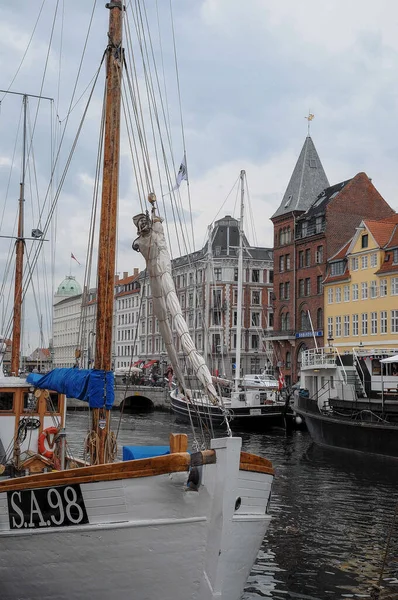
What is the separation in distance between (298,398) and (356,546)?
26810 mm

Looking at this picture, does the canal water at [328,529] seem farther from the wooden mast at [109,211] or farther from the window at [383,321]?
the window at [383,321]

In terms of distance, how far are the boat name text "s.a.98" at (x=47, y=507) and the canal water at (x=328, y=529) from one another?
464cm

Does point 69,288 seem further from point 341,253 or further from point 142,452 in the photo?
point 142,452

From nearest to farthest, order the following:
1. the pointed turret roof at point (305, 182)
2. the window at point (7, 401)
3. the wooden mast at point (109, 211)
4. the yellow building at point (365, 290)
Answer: the wooden mast at point (109, 211), the window at point (7, 401), the yellow building at point (365, 290), the pointed turret roof at point (305, 182)

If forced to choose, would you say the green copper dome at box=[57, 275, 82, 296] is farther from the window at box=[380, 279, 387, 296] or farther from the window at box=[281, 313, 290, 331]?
the window at box=[380, 279, 387, 296]

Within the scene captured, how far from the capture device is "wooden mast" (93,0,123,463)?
42.0ft

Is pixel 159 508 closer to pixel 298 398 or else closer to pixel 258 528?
pixel 258 528

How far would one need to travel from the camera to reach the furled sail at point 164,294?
1062 cm

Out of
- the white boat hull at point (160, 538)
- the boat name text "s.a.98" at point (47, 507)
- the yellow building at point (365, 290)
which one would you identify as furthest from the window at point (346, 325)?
the boat name text "s.a.98" at point (47, 507)

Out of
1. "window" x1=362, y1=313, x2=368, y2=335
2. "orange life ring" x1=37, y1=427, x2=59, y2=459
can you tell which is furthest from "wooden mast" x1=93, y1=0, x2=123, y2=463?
"window" x1=362, y1=313, x2=368, y2=335

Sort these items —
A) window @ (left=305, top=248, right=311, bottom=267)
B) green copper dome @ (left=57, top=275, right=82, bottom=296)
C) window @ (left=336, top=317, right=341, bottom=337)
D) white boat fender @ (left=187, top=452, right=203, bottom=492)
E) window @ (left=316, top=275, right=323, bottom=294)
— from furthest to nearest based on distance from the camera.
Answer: green copper dome @ (left=57, top=275, right=82, bottom=296)
window @ (left=305, top=248, right=311, bottom=267)
window @ (left=316, top=275, right=323, bottom=294)
window @ (left=336, top=317, right=341, bottom=337)
white boat fender @ (left=187, top=452, right=203, bottom=492)

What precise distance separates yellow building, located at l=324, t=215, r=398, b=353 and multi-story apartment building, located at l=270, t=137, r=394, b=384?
240 centimetres

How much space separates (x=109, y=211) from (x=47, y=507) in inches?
206

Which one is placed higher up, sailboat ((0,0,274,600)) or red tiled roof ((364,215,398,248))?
red tiled roof ((364,215,398,248))
